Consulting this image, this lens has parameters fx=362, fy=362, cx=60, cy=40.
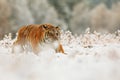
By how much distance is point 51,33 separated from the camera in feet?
22.0

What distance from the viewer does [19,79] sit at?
304 cm

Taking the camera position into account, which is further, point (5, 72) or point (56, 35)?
point (56, 35)

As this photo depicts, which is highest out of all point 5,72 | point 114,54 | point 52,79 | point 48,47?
point 48,47

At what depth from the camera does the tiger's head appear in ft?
21.9

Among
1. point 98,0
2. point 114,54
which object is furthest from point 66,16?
point 114,54

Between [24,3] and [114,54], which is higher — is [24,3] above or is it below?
above

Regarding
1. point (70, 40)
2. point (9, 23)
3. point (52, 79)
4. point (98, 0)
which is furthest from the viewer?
point (98, 0)

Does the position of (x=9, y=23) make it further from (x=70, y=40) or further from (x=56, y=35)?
(x=56, y=35)

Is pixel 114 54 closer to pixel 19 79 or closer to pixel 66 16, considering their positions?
pixel 19 79

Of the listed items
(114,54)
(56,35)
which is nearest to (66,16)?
(56,35)

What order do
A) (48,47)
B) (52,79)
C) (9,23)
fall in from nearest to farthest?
1. (52,79)
2. (48,47)
3. (9,23)

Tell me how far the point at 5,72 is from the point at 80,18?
19018mm

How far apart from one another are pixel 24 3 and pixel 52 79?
18269 mm

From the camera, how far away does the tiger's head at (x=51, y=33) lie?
668cm
